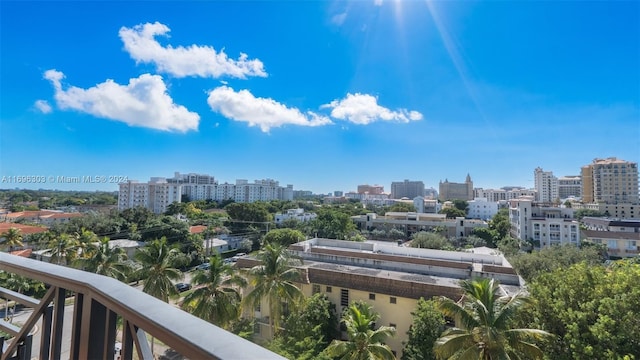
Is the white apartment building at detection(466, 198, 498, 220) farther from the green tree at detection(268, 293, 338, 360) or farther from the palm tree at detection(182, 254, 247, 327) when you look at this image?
the palm tree at detection(182, 254, 247, 327)

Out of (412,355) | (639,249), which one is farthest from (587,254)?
(412,355)

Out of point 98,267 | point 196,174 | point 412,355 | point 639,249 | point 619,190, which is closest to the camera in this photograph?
point 412,355

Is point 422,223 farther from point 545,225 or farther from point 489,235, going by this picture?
point 545,225

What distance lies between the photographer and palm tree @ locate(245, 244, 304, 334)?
910 cm

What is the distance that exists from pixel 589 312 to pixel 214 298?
8602 mm

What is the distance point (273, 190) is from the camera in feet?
272

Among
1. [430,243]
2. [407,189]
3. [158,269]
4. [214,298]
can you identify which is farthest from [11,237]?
[407,189]

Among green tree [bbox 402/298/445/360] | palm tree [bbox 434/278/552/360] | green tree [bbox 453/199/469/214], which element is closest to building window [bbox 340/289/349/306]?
green tree [bbox 402/298/445/360]

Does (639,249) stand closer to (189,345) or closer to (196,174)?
(189,345)

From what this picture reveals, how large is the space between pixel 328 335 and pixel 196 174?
74.1 meters

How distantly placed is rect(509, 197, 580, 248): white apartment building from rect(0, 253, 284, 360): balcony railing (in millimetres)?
36876

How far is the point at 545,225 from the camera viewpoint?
32156 millimetres

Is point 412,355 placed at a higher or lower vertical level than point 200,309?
lower

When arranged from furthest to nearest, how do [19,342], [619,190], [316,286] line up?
[619,190] < [316,286] < [19,342]
